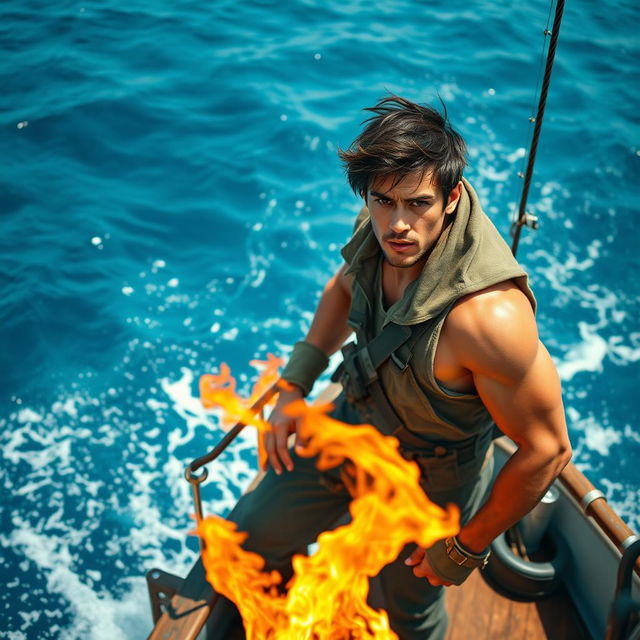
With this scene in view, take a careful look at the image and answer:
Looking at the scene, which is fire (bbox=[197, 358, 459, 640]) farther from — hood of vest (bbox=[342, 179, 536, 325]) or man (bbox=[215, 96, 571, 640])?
hood of vest (bbox=[342, 179, 536, 325])

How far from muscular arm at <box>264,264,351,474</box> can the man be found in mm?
50

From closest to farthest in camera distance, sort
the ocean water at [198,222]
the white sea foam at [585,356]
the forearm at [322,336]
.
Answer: the forearm at [322,336] → the ocean water at [198,222] → the white sea foam at [585,356]

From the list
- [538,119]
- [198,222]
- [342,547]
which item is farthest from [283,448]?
[198,222]

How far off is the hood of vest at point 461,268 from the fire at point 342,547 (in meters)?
0.61

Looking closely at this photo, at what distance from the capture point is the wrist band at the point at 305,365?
298 cm

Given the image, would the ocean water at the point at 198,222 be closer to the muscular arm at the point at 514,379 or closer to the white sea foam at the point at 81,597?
the white sea foam at the point at 81,597

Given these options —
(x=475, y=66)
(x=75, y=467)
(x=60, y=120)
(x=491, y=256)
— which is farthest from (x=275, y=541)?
(x=475, y=66)

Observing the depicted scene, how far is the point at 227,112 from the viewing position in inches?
341

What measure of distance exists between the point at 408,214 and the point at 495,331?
0.50 metres

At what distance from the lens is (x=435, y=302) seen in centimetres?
213

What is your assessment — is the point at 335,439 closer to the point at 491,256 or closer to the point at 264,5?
the point at 491,256

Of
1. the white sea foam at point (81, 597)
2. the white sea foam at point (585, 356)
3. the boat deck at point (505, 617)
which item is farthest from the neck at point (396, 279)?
the white sea foam at point (585, 356)

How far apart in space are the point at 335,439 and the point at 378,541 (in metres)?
0.49

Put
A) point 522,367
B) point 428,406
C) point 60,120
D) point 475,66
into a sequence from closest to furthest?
1. point 522,367
2. point 428,406
3. point 60,120
4. point 475,66
